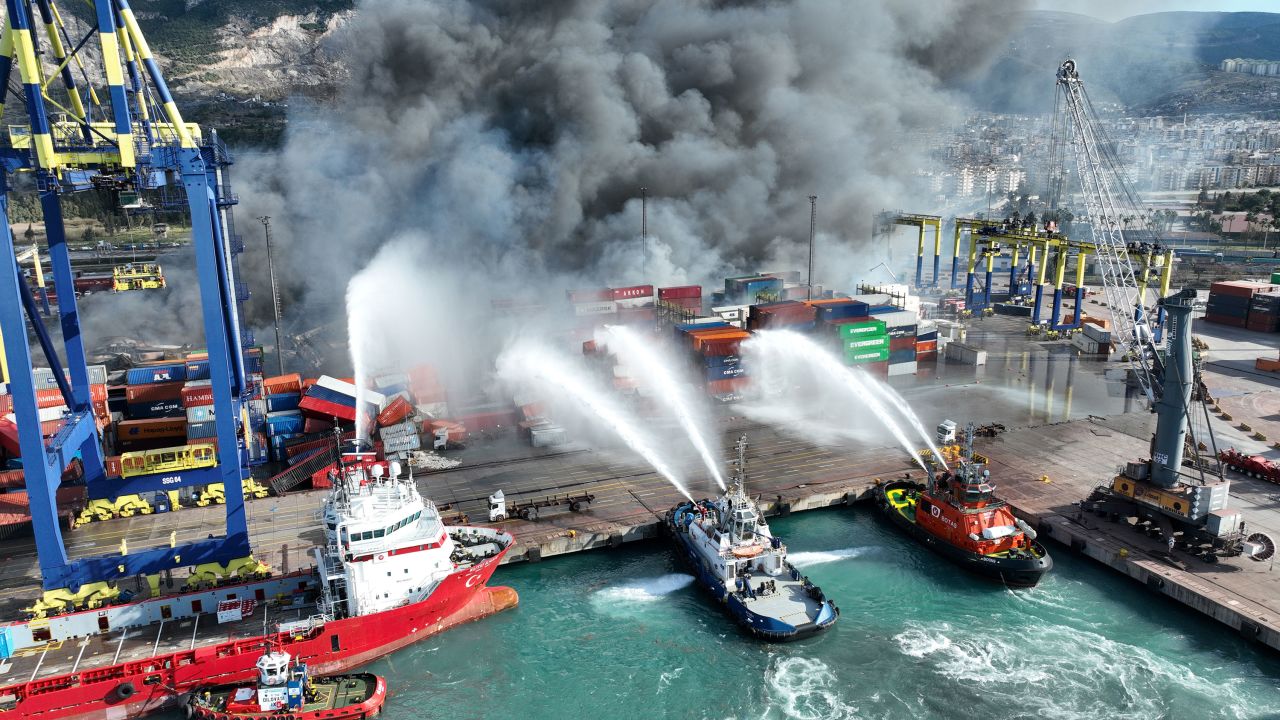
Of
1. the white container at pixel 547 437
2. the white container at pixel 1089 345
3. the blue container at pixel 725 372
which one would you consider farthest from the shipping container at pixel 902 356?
the white container at pixel 547 437

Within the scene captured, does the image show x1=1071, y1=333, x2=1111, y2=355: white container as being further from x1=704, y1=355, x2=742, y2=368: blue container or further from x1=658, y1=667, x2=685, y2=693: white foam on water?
x1=658, y1=667, x2=685, y2=693: white foam on water

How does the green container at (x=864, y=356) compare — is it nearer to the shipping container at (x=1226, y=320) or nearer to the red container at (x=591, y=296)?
the red container at (x=591, y=296)

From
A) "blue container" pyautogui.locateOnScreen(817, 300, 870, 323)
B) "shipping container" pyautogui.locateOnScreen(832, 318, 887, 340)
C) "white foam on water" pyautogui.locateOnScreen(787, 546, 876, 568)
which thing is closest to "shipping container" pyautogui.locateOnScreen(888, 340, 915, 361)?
"shipping container" pyautogui.locateOnScreen(832, 318, 887, 340)

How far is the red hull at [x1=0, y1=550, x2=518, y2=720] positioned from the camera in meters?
24.4

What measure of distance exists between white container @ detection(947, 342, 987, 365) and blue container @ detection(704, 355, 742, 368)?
20854 millimetres

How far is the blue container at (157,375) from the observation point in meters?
45.4

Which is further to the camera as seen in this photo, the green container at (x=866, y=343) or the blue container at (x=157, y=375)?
the green container at (x=866, y=343)

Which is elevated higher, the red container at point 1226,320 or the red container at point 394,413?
the red container at point 1226,320

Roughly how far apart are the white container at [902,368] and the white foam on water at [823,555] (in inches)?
1043

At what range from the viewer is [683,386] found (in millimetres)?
53812

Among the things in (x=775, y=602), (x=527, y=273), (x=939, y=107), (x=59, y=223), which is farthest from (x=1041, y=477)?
(x=939, y=107)

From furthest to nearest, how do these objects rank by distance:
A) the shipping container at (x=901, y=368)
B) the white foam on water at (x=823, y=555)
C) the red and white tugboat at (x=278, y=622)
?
the shipping container at (x=901, y=368) < the white foam on water at (x=823, y=555) < the red and white tugboat at (x=278, y=622)

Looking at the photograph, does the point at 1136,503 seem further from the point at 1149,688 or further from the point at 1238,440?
the point at 1238,440

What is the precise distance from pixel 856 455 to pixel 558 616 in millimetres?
19681
